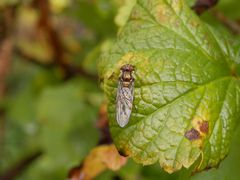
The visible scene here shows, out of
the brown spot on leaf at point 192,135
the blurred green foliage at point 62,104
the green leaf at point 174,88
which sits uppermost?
the green leaf at point 174,88

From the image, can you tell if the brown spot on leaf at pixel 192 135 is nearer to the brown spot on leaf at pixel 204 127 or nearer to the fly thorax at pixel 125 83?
the brown spot on leaf at pixel 204 127

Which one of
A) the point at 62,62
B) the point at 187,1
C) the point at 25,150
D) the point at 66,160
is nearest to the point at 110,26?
the point at 62,62

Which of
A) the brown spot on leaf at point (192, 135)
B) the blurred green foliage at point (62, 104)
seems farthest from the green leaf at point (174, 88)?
the blurred green foliage at point (62, 104)

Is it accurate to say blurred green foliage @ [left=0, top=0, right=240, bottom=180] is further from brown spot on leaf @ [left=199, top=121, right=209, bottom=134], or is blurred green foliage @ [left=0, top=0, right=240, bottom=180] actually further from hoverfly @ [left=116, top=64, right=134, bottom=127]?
brown spot on leaf @ [left=199, top=121, right=209, bottom=134]

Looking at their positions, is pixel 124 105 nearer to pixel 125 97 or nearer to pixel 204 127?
pixel 125 97

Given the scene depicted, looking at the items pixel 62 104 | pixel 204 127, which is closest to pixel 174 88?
pixel 204 127

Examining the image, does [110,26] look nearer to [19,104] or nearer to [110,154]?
[19,104]
